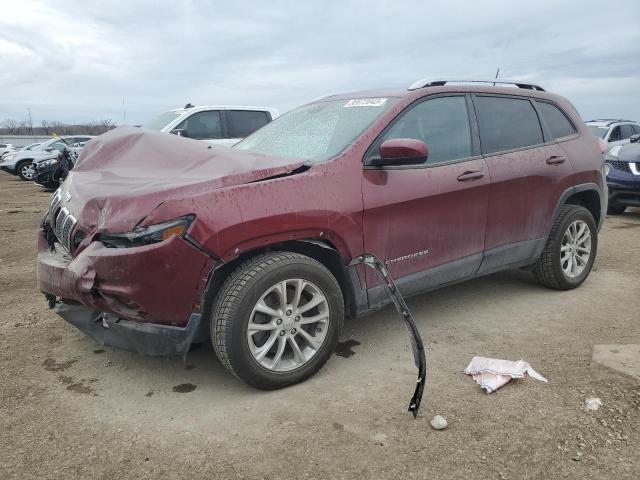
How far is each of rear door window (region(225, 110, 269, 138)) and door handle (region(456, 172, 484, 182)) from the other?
23.5 ft

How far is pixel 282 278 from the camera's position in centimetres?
279

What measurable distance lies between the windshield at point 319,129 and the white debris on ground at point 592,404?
6.35ft

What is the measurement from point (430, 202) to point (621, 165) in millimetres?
6623

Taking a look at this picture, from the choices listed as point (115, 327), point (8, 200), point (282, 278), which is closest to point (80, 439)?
point (115, 327)

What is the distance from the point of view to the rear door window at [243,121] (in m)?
10.2

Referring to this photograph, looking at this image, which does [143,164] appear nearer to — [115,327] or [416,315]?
[115,327]

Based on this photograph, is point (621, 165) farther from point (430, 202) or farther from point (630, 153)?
point (430, 202)

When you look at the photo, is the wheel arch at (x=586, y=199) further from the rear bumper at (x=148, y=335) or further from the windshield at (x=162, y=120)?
the windshield at (x=162, y=120)

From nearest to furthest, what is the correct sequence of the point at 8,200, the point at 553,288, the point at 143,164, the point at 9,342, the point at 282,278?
the point at 282,278, the point at 143,164, the point at 9,342, the point at 553,288, the point at 8,200

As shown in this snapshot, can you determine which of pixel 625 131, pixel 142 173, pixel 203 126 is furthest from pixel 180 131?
pixel 625 131

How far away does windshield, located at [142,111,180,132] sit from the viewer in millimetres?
9711

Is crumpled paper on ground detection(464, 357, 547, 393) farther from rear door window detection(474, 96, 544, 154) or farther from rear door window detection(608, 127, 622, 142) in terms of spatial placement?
rear door window detection(608, 127, 622, 142)

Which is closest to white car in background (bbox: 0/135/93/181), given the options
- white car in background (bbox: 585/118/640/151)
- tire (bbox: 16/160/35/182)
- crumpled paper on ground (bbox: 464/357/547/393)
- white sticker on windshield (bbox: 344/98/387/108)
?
tire (bbox: 16/160/35/182)

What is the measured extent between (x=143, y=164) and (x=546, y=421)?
2692 millimetres
